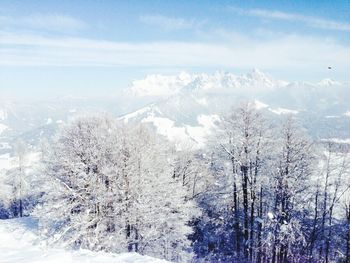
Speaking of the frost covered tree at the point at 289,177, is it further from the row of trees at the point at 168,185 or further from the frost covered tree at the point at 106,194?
the frost covered tree at the point at 106,194

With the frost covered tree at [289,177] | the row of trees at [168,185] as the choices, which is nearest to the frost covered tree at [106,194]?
the row of trees at [168,185]

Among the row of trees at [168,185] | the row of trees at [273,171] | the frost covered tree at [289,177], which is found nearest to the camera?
the frost covered tree at [289,177]

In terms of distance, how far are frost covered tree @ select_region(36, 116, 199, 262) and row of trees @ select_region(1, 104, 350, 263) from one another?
9 centimetres

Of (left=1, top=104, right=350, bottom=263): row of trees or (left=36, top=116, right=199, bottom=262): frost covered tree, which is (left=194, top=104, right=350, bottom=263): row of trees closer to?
(left=1, top=104, right=350, bottom=263): row of trees

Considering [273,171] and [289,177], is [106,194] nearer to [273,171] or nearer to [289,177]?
[273,171]

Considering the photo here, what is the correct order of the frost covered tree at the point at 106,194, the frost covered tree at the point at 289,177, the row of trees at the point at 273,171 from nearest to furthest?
1. the frost covered tree at the point at 289,177
2. the row of trees at the point at 273,171
3. the frost covered tree at the point at 106,194

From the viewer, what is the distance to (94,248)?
91.1 ft

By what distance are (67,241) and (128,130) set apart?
10.8 metres

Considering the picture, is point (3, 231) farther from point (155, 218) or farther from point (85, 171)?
point (155, 218)

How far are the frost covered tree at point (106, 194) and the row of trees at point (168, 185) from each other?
9cm

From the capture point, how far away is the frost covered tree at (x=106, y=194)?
28391 mm

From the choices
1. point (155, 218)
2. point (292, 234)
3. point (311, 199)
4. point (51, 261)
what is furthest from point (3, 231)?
point (311, 199)

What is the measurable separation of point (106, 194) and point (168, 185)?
6.08 meters

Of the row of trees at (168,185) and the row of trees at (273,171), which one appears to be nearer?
the row of trees at (273,171)
